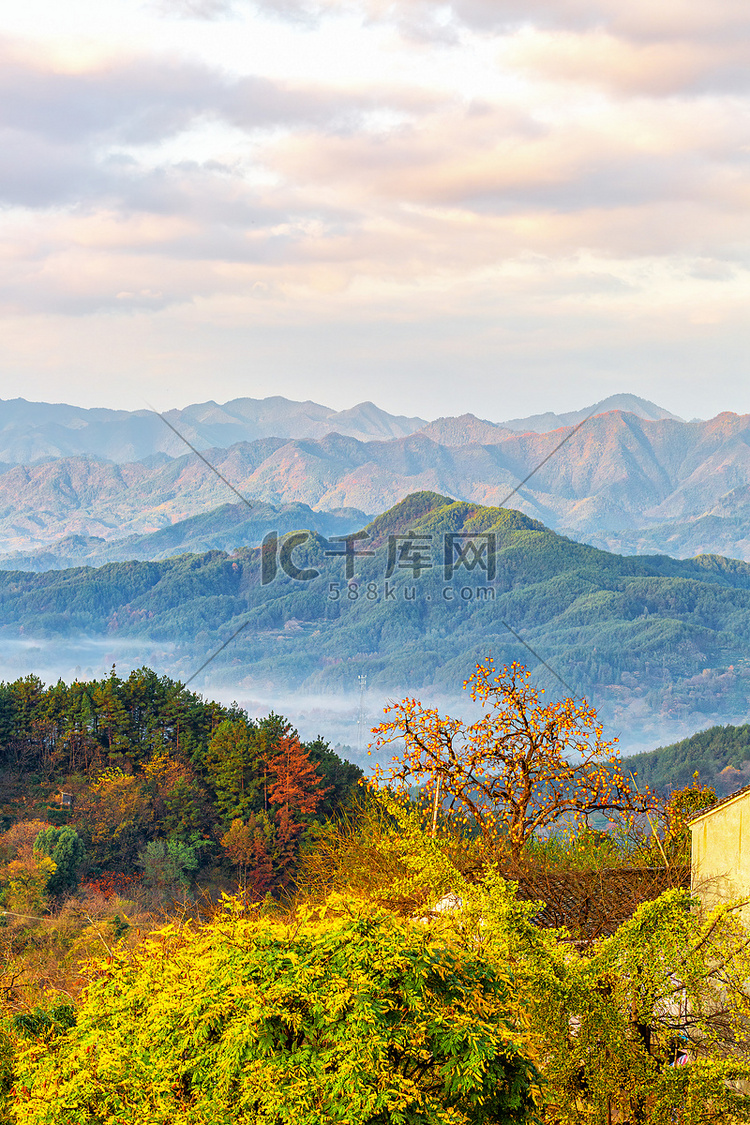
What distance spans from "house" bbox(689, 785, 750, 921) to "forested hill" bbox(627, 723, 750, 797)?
9722cm

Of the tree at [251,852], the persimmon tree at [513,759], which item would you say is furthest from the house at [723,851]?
the tree at [251,852]

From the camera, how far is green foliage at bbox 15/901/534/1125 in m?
7.54

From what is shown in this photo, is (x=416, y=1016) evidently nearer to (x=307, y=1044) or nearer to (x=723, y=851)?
(x=307, y=1044)

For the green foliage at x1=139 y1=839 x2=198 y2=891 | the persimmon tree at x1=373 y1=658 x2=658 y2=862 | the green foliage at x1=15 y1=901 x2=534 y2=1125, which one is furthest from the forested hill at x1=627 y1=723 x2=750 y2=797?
the green foliage at x1=15 y1=901 x2=534 y2=1125

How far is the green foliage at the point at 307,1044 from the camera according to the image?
24.7 ft

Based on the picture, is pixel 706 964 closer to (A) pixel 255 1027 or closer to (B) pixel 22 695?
(A) pixel 255 1027

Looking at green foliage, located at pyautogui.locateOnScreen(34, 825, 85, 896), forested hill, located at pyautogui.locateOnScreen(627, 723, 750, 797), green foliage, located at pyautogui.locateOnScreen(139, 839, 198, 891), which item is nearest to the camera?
green foliage, located at pyautogui.locateOnScreen(34, 825, 85, 896)

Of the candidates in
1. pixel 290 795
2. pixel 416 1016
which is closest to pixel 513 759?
pixel 416 1016

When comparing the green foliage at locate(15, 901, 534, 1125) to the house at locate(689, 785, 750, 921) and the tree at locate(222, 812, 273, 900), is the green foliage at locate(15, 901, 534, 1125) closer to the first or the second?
the house at locate(689, 785, 750, 921)

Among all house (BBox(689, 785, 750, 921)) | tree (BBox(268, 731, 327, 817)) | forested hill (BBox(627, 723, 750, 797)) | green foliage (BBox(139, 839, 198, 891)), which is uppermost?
house (BBox(689, 785, 750, 921))

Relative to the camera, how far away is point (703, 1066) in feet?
31.7

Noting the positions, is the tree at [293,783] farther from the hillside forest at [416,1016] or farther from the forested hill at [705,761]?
the forested hill at [705,761]

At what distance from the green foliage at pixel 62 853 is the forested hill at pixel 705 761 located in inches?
3218

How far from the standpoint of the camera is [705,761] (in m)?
122
